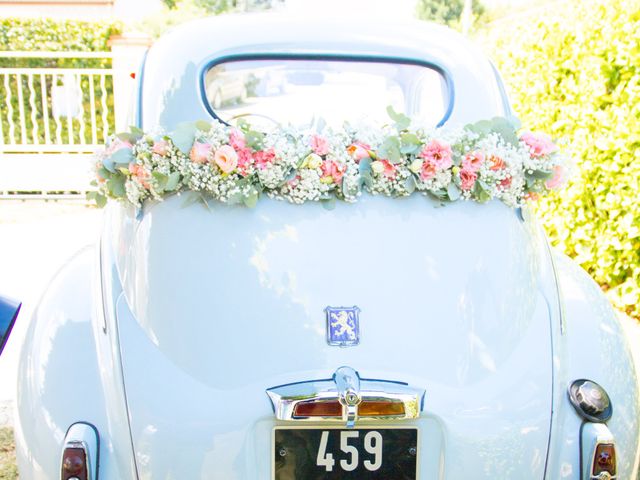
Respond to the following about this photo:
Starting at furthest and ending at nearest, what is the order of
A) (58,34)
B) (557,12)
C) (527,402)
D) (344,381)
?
1. (58,34)
2. (557,12)
3. (527,402)
4. (344,381)

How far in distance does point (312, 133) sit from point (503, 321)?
90 cm

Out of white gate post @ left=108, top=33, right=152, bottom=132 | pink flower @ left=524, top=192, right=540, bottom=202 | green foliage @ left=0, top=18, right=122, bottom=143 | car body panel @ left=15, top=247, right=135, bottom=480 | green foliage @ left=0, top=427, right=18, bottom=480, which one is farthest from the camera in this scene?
green foliage @ left=0, top=18, right=122, bottom=143

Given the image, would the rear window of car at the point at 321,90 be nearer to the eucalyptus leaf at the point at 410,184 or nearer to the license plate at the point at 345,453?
the eucalyptus leaf at the point at 410,184

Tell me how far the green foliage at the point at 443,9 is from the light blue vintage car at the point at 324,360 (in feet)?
150

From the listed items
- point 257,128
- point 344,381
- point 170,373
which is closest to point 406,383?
point 344,381

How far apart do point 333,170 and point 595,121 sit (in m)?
4.20

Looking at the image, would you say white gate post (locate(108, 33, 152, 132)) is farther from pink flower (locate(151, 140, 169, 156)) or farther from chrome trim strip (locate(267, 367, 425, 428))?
chrome trim strip (locate(267, 367, 425, 428))

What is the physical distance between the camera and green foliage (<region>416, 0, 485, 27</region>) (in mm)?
45500

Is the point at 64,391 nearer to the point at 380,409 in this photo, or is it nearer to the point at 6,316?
the point at 6,316

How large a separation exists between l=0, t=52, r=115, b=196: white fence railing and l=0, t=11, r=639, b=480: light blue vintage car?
841 cm

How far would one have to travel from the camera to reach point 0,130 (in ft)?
35.2

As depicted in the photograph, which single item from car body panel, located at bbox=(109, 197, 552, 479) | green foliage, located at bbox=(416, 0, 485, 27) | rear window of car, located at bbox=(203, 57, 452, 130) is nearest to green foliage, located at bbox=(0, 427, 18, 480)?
car body panel, located at bbox=(109, 197, 552, 479)

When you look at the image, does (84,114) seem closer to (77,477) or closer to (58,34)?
(58,34)

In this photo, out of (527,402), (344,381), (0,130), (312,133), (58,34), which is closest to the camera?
(344,381)
